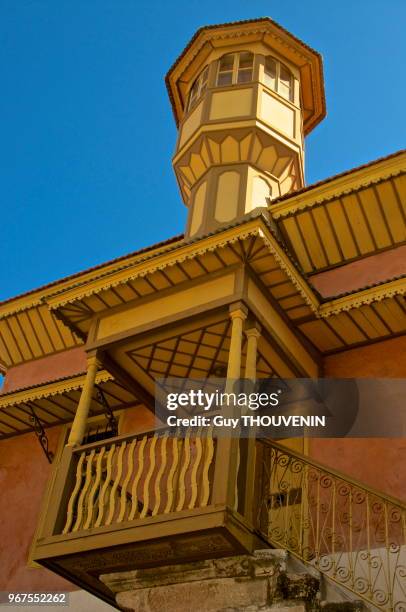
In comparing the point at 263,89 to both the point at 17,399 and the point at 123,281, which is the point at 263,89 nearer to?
the point at 123,281

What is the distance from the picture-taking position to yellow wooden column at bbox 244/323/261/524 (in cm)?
653

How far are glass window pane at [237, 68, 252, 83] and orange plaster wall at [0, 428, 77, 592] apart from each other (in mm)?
7134

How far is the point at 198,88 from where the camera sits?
1366 cm

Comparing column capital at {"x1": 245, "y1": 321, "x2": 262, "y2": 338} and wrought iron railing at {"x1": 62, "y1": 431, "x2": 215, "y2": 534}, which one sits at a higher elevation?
column capital at {"x1": 245, "y1": 321, "x2": 262, "y2": 338}

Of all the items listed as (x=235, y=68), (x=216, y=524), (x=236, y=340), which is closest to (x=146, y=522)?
(x=216, y=524)

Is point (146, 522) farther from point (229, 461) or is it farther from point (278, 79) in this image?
point (278, 79)

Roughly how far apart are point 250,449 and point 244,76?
28.0ft

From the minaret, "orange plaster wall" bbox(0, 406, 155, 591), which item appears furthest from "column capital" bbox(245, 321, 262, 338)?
the minaret

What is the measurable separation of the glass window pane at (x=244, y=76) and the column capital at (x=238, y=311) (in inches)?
269

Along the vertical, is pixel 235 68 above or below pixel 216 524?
above

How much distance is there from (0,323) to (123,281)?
18.8 feet

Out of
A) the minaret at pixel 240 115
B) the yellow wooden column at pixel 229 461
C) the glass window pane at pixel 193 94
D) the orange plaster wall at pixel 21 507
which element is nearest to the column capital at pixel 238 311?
the yellow wooden column at pixel 229 461

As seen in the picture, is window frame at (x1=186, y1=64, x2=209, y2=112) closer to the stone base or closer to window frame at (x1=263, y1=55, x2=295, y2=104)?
window frame at (x1=263, y1=55, x2=295, y2=104)

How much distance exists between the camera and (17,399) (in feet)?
35.4
